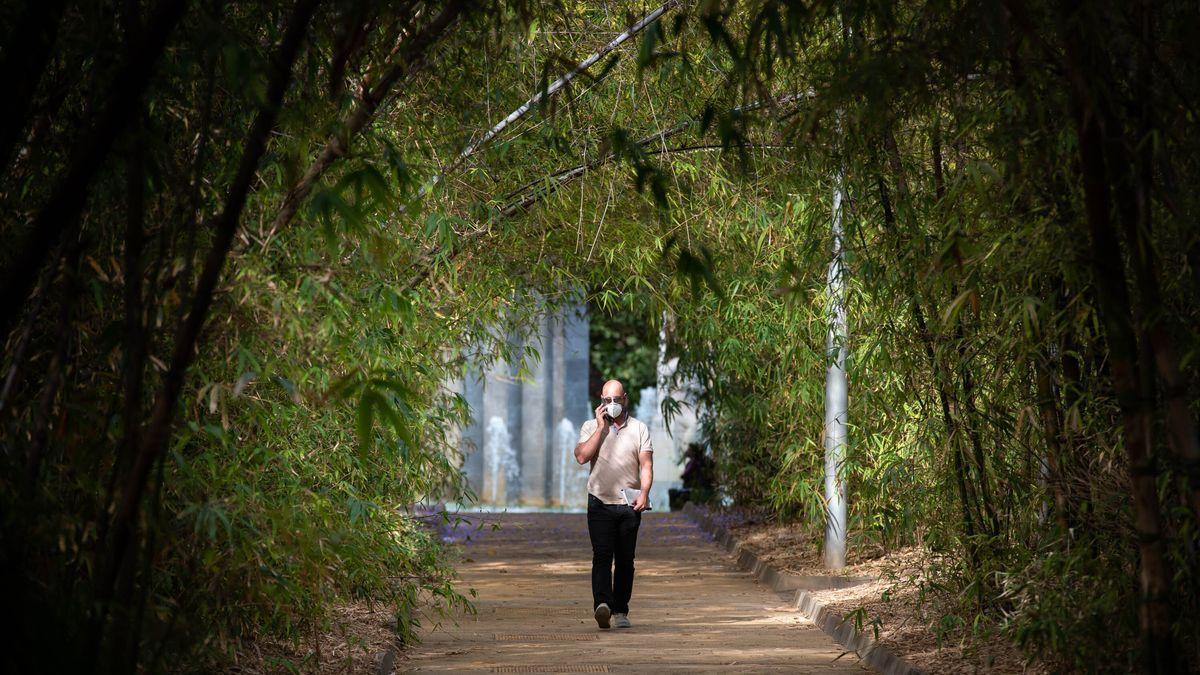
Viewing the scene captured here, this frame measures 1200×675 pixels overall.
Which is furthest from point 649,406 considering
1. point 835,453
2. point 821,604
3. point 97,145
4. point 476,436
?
point 97,145

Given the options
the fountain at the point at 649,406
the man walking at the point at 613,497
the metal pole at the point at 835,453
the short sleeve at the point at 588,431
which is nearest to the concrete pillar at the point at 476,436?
the fountain at the point at 649,406

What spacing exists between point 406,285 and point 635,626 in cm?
293

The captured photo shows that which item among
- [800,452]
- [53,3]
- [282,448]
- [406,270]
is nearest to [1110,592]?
[282,448]

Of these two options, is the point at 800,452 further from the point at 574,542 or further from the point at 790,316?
the point at 574,542

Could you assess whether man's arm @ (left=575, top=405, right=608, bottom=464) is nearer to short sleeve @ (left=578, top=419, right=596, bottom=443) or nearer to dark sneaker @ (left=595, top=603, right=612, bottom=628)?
short sleeve @ (left=578, top=419, right=596, bottom=443)

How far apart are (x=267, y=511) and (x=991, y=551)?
355 centimetres

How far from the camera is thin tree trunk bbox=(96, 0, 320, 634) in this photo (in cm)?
447

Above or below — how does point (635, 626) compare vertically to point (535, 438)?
below

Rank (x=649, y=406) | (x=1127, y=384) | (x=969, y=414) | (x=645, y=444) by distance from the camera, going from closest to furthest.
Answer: (x=1127, y=384), (x=969, y=414), (x=645, y=444), (x=649, y=406)

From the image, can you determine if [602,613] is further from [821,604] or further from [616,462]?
[821,604]

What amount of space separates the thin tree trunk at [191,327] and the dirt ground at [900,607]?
384 cm

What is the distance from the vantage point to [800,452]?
39.4 ft

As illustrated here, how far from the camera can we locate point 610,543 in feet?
30.2

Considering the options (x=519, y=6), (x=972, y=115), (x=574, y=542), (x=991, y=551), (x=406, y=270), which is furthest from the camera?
(x=574, y=542)
